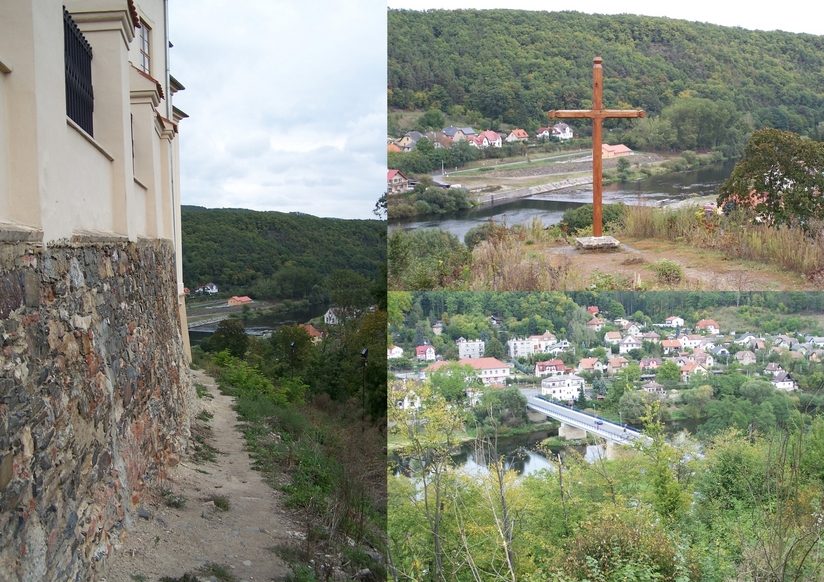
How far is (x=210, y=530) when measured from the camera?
5.33 metres

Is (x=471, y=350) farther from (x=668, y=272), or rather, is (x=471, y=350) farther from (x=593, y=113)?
(x=593, y=113)

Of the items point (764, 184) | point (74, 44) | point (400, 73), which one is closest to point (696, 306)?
point (764, 184)

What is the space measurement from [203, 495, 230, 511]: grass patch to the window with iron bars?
308cm

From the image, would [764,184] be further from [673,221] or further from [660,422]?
[660,422]

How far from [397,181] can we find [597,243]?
150 cm

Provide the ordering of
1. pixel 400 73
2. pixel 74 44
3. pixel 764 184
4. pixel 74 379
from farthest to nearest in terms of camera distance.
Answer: pixel 764 184 < pixel 400 73 < pixel 74 44 < pixel 74 379

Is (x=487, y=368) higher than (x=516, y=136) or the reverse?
the reverse

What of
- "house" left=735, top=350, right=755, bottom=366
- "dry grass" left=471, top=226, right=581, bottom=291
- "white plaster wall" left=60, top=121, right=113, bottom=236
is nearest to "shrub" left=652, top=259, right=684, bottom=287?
"dry grass" left=471, top=226, right=581, bottom=291

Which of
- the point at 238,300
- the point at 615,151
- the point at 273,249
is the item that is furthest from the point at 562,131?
the point at 273,249

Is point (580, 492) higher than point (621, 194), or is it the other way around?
point (621, 194)

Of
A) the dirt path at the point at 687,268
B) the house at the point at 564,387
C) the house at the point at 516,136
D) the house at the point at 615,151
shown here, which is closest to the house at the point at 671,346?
the dirt path at the point at 687,268

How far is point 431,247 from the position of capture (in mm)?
4965

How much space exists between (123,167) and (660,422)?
4.42 metres

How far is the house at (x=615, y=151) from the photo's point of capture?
533 centimetres
